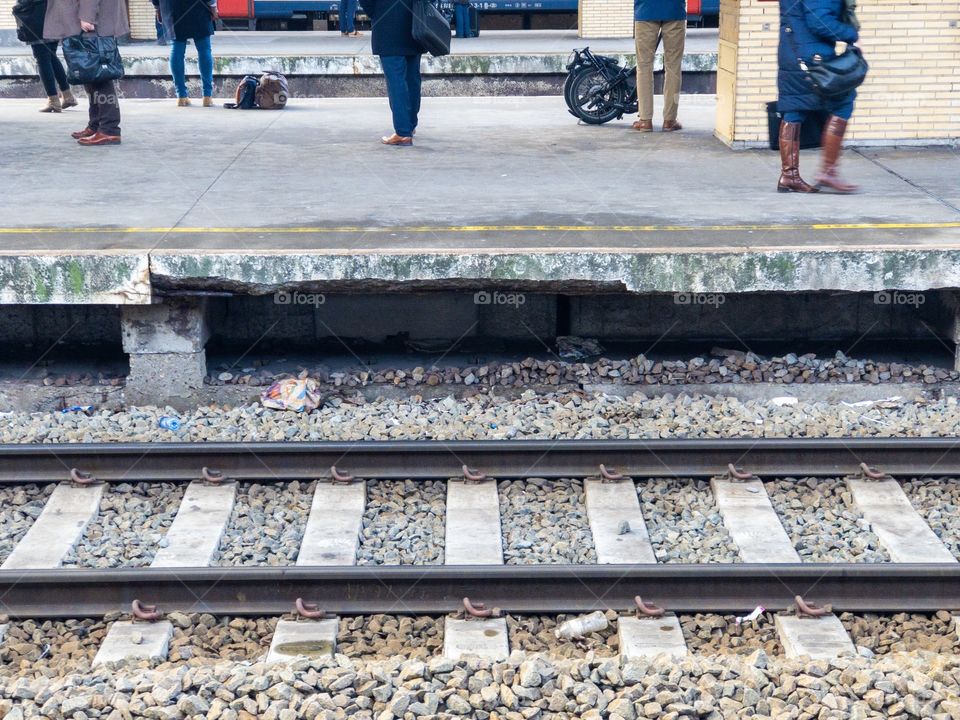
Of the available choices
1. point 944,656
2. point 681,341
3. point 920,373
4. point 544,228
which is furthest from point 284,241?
point 944,656

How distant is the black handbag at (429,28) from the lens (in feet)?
31.7

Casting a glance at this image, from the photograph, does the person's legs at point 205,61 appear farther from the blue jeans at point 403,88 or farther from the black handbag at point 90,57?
the blue jeans at point 403,88

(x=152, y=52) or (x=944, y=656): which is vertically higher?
(x=152, y=52)

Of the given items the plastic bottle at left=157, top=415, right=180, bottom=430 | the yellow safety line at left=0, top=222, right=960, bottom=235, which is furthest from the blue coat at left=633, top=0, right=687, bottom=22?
the plastic bottle at left=157, top=415, right=180, bottom=430

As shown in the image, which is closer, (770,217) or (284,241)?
(284,241)

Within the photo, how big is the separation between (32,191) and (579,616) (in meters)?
5.68

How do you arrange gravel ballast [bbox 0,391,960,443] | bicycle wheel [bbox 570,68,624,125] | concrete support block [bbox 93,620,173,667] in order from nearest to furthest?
concrete support block [bbox 93,620,173,667] < gravel ballast [bbox 0,391,960,443] < bicycle wheel [bbox 570,68,624,125]

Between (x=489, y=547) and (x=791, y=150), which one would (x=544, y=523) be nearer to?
(x=489, y=547)

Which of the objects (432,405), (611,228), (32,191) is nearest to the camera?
(432,405)

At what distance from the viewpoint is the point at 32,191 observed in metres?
8.66

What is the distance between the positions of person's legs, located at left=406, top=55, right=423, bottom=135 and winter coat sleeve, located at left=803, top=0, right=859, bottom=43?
3.53 m

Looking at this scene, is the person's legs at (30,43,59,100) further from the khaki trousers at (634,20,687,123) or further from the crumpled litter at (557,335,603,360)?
the crumpled litter at (557,335,603,360)

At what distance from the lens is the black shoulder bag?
25.8 ft

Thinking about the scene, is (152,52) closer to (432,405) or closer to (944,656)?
(432,405)
